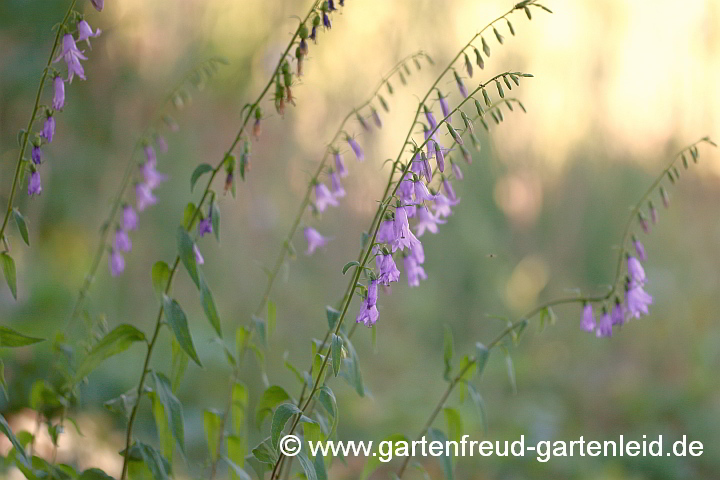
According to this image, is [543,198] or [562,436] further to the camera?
[543,198]

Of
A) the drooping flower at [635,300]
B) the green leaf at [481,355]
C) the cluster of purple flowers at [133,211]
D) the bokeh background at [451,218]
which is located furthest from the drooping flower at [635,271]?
the bokeh background at [451,218]

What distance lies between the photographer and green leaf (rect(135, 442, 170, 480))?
115 centimetres

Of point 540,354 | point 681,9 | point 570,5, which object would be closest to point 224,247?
point 540,354

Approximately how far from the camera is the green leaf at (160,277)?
45.8 inches

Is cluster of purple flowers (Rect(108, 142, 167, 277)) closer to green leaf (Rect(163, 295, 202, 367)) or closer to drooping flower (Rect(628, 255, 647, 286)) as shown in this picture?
green leaf (Rect(163, 295, 202, 367))

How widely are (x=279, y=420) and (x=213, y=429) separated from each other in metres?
0.42

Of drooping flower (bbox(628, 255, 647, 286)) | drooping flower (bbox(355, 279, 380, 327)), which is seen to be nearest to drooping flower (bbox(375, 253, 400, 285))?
drooping flower (bbox(355, 279, 380, 327))

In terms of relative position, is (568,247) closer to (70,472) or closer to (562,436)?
(562,436)

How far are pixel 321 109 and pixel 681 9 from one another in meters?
2.09

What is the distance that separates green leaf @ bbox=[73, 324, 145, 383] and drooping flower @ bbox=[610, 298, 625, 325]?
80 centimetres

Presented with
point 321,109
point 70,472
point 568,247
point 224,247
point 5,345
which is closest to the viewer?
point 5,345

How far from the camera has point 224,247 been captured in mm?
3656

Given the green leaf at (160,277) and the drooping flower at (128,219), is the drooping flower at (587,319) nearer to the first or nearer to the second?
the green leaf at (160,277)

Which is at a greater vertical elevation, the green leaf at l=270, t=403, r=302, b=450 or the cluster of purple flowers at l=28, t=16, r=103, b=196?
the cluster of purple flowers at l=28, t=16, r=103, b=196
